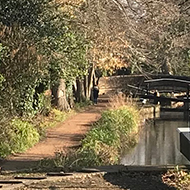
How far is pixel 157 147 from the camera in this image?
1521 centimetres

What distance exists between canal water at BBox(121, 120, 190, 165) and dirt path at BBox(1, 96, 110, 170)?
1.61m

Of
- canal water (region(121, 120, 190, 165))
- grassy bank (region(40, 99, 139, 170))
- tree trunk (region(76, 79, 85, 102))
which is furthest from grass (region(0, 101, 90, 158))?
tree trunk (region(76, 79, 85, 102))

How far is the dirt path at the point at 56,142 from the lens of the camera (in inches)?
367

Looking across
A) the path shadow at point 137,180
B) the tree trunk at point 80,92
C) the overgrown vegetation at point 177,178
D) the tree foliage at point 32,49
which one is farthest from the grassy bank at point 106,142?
the tree trunk at point 80,92

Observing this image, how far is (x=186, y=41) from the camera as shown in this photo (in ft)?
83.4

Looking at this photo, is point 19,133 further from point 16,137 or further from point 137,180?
point 137,180

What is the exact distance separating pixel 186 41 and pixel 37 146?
16.3 meters

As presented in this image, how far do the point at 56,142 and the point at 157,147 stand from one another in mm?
4702

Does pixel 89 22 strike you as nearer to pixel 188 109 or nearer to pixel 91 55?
pixel 91 55

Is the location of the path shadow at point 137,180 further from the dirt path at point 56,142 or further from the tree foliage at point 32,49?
the tree foliage at point 32,49

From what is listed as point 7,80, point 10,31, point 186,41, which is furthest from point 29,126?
point 186,41

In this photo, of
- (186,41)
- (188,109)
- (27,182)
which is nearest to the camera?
(27,182)

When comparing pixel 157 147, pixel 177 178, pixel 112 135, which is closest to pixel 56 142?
pixel 112 135

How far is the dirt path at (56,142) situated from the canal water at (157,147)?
161cm
